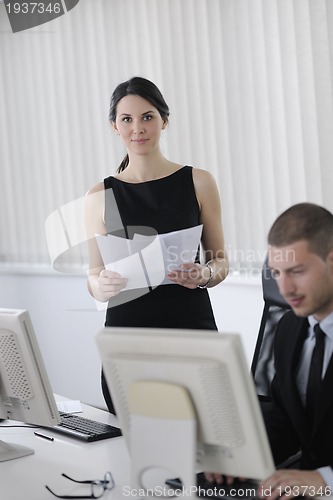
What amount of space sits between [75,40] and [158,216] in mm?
2588

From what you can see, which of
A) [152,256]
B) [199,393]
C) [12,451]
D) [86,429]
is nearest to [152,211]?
[152,256]

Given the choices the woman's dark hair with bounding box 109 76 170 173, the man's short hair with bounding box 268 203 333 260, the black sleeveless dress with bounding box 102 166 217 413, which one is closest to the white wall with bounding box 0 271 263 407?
the black sleeveless dress with bounding box 102 166 217 413

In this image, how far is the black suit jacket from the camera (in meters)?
1.92

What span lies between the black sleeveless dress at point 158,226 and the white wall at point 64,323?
231 centimetres

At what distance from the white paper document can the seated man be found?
28.9 inches

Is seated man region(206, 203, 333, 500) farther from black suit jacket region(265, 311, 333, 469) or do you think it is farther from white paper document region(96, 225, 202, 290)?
white paper document region(96, 225, 202, 290)

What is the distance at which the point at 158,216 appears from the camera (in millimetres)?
→ 2859

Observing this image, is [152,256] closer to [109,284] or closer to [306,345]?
[109,284]

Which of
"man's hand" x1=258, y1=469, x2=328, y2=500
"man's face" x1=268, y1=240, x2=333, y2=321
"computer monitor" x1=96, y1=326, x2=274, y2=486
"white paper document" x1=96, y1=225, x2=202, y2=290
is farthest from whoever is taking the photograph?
"white paper document" x1=96, y1=225, x2=202, y2=290

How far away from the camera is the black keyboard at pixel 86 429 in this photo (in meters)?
2.49

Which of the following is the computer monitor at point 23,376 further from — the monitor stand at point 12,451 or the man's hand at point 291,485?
the man's hand at point 291,485

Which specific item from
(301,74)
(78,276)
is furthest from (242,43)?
(78,276)

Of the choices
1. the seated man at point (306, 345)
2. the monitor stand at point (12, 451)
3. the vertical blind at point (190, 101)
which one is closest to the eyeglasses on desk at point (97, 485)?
the monitor stand at point (12, 451)

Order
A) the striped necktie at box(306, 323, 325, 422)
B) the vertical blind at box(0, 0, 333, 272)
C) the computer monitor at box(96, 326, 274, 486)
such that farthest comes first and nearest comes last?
1. the vertical blind at box(0, 0, 333, 272)
2. the striped necktie at box(306, 323, 325, 422)
3. the computer monitor at box(96, 326, 274, 486)
